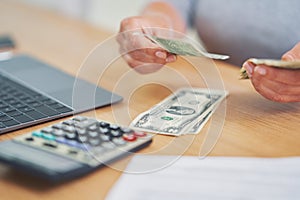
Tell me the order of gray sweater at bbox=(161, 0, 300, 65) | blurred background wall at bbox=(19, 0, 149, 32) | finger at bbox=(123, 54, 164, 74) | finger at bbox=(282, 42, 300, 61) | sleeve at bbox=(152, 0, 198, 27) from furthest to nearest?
blurred background wall at bbox=(19, 0, 149, 32) → sleeve at bbox=(152, 0, 198, 27) → gray sweater at bbox=(161, 0, 300, 65) → finger at bbox=(123, 54, 164, 74) → finger at bbox=(282, 42, 300, 61)

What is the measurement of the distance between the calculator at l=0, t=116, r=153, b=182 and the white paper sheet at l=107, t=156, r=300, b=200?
0.10 feet

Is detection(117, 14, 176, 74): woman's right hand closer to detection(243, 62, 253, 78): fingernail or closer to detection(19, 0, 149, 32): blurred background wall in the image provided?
detection(243, 62, 253, 78): fingernail

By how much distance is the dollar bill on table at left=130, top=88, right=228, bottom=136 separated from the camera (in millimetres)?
720

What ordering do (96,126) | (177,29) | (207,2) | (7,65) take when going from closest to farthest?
(96,126), (7,65), (177,29), (207,2)

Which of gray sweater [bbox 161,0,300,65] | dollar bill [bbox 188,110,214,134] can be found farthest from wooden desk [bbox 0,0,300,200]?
gray sweater [bbox 161,0,300,65]

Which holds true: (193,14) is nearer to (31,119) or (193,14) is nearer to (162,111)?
(162,111)

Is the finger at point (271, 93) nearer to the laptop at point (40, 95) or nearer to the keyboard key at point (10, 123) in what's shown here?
the laptop at point (40, 95)

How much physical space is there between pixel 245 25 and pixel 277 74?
433 millimetres

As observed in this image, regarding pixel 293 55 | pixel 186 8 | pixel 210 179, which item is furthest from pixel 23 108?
pixel 186 8

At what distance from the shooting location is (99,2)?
2.11 metres

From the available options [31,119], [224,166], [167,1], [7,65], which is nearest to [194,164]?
[224,166]

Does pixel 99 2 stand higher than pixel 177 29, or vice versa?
pixel 177 29

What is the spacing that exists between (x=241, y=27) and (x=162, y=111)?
47 cm

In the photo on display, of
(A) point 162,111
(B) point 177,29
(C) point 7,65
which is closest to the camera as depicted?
(A) point 162,111
